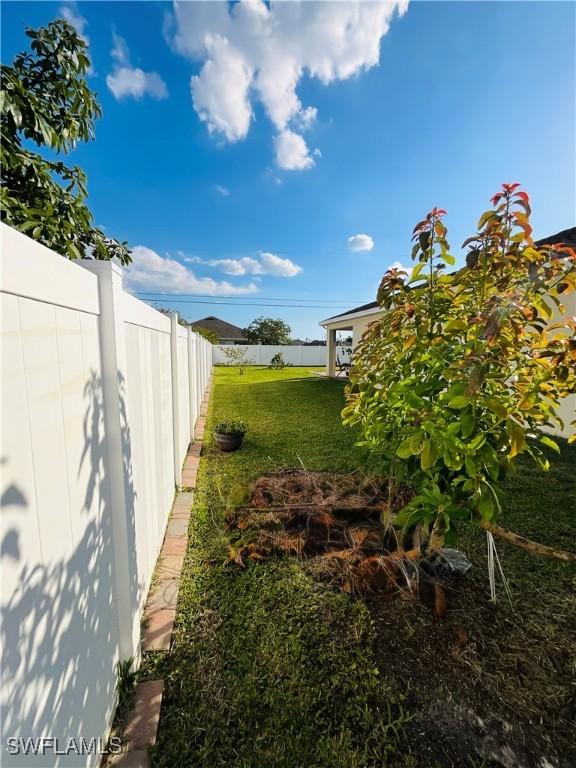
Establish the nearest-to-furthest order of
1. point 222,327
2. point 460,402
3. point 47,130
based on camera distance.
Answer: point 460,402 < point 47,130 < point 222,327

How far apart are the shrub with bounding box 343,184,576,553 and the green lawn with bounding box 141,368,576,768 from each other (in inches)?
24.8

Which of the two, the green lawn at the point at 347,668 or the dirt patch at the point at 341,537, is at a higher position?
the dirt patch at the point at 341,537

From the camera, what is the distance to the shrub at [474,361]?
1288mm

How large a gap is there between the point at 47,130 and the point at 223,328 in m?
42.5

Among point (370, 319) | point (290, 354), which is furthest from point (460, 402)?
point (290, 354)

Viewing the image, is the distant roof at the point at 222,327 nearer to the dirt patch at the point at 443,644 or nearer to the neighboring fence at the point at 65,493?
the dirt patch at the point at 443,644

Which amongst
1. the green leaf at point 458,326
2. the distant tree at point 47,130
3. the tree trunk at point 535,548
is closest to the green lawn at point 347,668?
the tree trunk at point 535,548

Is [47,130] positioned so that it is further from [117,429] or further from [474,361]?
[474,361]

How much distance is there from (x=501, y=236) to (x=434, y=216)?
0.39m

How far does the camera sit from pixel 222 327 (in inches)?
1727

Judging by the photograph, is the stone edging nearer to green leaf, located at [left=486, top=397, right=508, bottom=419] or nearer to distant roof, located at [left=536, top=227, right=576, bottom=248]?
green leaf, located at [left=486, top=397, right=508, bottom=419]

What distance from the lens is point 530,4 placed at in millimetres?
3418

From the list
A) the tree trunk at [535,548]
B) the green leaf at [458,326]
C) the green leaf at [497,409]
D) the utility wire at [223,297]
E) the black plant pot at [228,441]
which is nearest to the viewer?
the green leaf at [497,409]

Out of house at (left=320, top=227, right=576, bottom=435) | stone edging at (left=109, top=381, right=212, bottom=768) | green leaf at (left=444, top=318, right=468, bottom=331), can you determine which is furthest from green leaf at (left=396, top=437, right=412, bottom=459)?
stone edging at (left=109, top=381, right=212, bottom=768)
